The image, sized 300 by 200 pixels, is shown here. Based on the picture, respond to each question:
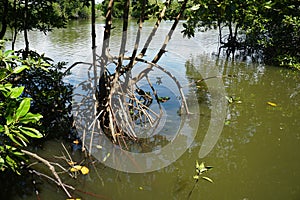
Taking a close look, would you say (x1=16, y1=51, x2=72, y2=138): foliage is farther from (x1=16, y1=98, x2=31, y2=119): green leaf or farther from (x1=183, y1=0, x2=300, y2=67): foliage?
(x1=183, y1=0, x2=300, y2=67): foliage

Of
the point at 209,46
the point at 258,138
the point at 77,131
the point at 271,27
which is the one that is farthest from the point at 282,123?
the point at 209,46

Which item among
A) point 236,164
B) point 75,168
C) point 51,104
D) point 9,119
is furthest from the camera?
point 51,104

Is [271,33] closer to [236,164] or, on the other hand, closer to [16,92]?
[236,164]

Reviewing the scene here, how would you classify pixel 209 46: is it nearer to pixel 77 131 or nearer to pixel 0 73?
pixel 77 131

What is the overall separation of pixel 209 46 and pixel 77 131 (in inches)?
447

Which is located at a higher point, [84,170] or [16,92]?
[16,92]

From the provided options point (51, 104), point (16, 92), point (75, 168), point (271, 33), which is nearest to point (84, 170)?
point (75, 168)

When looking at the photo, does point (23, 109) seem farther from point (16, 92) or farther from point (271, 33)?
point (271, 33)

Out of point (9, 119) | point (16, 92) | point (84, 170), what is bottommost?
point (84, 170)

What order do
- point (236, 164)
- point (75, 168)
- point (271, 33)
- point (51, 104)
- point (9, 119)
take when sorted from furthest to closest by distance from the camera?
1. point (271, 33)
2. point (51, 104)
3. point (236, 164)
4. point (75, 168)
5. point (9, 119)

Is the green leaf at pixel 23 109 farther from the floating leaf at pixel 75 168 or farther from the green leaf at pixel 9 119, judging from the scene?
the floating leaf at pixel 75 168

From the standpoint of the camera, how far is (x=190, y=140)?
12.7 ft

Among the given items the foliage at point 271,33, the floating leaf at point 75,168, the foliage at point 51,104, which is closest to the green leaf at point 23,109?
the floating leaf at point 75,168

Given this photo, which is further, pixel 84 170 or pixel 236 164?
pixel 236 164
